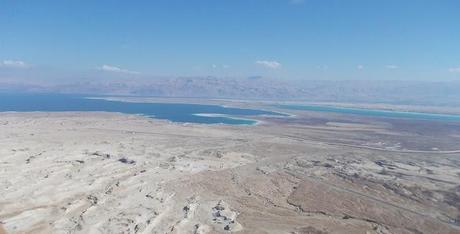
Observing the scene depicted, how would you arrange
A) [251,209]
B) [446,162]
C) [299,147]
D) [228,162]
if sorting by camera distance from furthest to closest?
1. [299,147]
2. [446,162]
3. [228,162]
4. [251,209]

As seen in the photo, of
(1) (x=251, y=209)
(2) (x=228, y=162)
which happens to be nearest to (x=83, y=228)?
(1) (x=251, y=209)

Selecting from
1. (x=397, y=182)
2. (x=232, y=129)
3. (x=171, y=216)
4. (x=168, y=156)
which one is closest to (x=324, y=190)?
(x=397, y=182)

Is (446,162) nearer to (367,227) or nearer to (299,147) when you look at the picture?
(299,147)

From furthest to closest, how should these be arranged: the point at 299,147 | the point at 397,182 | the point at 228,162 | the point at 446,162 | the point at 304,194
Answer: the point at 299,147
the point at 446,162
the point at 228,162
the point at 397,182
the point at 304,194

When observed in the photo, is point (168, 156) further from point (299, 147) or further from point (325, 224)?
point (325, 224)

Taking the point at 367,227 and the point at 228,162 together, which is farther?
the point at 228,162

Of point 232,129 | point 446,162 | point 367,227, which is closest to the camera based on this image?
point 367,227
